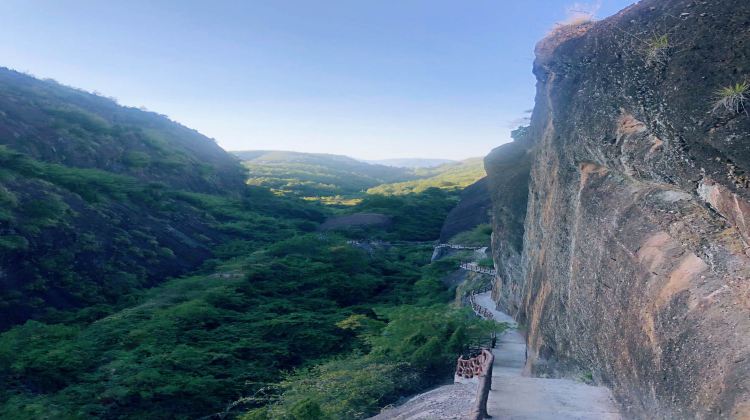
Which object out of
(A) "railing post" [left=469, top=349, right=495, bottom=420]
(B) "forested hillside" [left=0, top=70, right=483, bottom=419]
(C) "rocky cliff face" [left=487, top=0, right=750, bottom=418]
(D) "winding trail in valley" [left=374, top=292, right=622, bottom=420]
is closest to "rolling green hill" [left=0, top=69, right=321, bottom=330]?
(B) "forested hillside" [left=0, top=70, right=483, bottom=419]

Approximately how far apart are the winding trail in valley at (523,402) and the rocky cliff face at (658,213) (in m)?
0.60

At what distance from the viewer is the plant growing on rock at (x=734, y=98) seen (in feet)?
22.6

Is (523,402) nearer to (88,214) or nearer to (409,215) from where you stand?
(88,214)

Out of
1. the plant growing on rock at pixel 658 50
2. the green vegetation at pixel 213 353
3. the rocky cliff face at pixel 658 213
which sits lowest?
the green vegetation at pixel 213 353

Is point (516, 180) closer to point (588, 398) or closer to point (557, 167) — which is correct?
point (557, 167)

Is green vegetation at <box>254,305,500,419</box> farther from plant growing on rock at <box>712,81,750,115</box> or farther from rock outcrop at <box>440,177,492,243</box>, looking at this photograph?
rock outcrop at <box>440,177,492,243</box>

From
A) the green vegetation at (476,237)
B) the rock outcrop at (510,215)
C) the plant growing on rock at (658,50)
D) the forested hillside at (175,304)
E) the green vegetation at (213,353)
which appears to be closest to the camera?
the plant growing on rock at (658,50)

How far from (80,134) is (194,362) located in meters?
43.8

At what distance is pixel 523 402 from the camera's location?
37.3 ft

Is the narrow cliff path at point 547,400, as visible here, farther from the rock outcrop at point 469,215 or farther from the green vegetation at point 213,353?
the rock outcrop at point 469,215

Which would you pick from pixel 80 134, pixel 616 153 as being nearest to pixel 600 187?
pixel 616 153

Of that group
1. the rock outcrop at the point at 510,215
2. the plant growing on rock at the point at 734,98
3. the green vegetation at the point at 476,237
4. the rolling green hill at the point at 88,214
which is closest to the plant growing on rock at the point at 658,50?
the plant growing on rock at the point at 734,98

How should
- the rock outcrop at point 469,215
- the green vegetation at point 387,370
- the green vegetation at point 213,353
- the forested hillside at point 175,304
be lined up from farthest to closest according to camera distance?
1. the rock outcrop at point 469,215
2. the forested hillside at point 175,304
3. the green vegetation at point 213,353
4. the green vegetation at point 387,370

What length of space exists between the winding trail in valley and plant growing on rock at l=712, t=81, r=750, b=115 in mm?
6611
